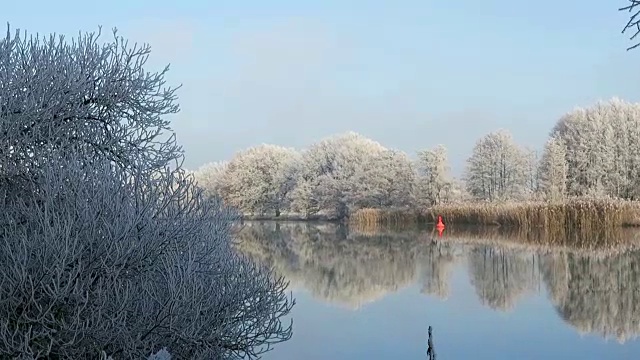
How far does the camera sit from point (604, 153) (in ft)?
103

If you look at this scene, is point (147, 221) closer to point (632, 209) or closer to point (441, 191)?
point (632, 209)

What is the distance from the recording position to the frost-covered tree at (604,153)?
102 ft

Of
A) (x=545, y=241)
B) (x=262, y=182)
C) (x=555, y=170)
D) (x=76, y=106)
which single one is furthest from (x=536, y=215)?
(x=262, y=182)

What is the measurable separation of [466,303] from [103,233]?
6465 mm

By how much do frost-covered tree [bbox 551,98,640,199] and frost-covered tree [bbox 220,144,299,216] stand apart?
15.9 meters

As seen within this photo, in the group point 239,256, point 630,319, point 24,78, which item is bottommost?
point 630,319

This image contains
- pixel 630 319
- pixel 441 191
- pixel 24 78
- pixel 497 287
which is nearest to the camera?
pixel 24 78

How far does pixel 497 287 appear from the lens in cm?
1080

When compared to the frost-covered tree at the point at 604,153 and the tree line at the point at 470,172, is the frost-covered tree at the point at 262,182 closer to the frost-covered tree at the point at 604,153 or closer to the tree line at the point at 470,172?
the tree line at the point at 470,172

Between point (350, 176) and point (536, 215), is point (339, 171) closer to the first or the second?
point (350, 176)

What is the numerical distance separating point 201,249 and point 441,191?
3020 cm

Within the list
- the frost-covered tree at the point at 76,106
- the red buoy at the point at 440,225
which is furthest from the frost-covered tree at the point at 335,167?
the frost-covered tree at the point at 76,106

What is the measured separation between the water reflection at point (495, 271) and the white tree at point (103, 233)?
7.99 feet

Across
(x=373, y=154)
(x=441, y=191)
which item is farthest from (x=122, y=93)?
(x=373, y=154)
